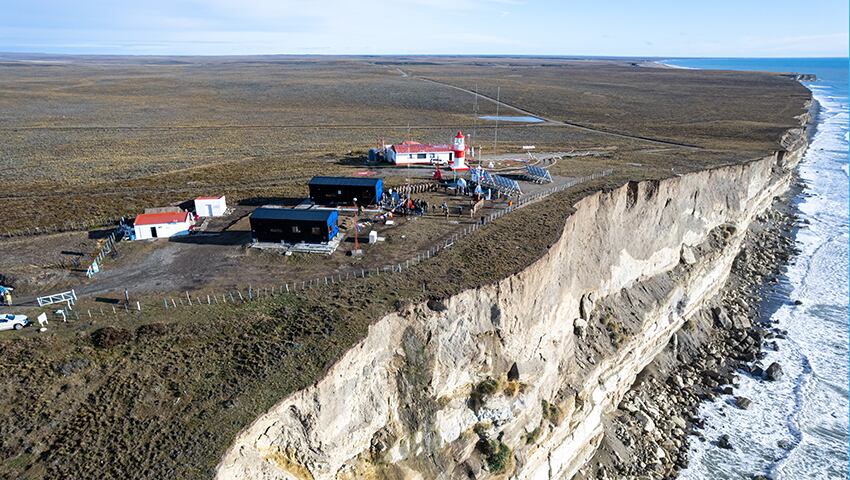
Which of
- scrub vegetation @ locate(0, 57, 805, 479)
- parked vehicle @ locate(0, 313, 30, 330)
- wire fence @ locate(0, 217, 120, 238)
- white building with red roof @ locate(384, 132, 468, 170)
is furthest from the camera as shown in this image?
white building with red roof @ locate(384, 132, 468, 170)

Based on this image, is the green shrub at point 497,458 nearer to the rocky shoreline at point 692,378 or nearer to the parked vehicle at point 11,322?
the rocky shoreline at point 692,378

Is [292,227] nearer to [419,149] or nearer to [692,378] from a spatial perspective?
[419,149]

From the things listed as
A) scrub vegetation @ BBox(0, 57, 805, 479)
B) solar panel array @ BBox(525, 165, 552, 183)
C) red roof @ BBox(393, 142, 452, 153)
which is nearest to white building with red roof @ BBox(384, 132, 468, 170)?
red roof @ BBox(393, 142, 452, 153)

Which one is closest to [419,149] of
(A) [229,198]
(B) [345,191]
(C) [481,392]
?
(B) [345,191]

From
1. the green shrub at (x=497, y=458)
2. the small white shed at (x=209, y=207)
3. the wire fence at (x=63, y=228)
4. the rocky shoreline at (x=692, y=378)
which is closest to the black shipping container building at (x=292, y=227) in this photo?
the small white shed at (x=209, y=207)

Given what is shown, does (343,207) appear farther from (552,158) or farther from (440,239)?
(552,158)

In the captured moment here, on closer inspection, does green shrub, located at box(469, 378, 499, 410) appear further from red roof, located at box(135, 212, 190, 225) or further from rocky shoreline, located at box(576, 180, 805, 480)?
red roof, located at box(135, 212, 190, 225)
